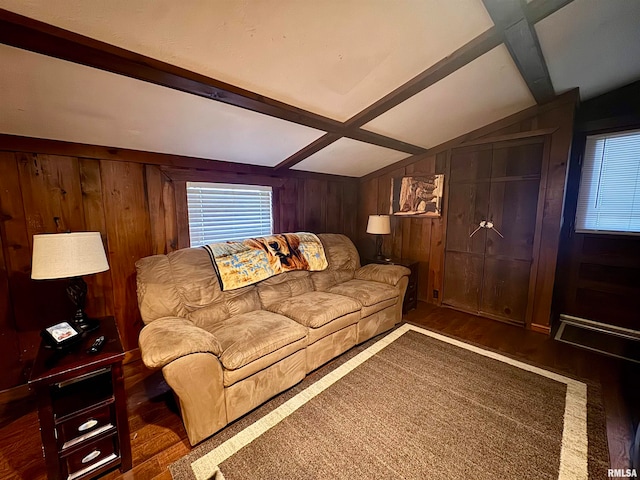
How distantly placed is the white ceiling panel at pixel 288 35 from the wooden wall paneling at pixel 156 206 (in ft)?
3.81

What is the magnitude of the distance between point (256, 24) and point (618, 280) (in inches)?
165

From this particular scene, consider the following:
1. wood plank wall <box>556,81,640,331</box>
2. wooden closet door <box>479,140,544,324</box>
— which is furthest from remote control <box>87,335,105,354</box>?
wood plank wall <box>556,81,640,331</box>

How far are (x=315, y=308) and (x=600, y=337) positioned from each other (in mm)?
3117

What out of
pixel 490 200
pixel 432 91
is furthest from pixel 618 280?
pixel 432 91

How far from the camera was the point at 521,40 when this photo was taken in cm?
170

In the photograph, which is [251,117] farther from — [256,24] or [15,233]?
[15,233]

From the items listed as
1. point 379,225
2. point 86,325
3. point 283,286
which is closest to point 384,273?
point 379,225

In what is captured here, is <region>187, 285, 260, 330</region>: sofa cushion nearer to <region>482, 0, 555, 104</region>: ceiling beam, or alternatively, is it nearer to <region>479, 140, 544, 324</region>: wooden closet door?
<region>482, 0, 555, 104</region>: ceiling beam

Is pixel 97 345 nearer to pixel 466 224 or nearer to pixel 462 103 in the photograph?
pixel 462 103

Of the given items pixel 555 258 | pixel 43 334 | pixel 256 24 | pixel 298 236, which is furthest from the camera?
pixel 298 236

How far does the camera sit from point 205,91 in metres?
1.60

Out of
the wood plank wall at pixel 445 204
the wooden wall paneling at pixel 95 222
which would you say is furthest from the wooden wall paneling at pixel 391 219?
the wooden wall paneling at pixel 95 222

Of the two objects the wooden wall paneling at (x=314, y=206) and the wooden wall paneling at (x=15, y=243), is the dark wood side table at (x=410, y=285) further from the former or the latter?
the wooden wall paneling at (x=15, y=243)

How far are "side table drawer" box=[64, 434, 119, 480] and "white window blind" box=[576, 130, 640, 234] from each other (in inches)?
182
